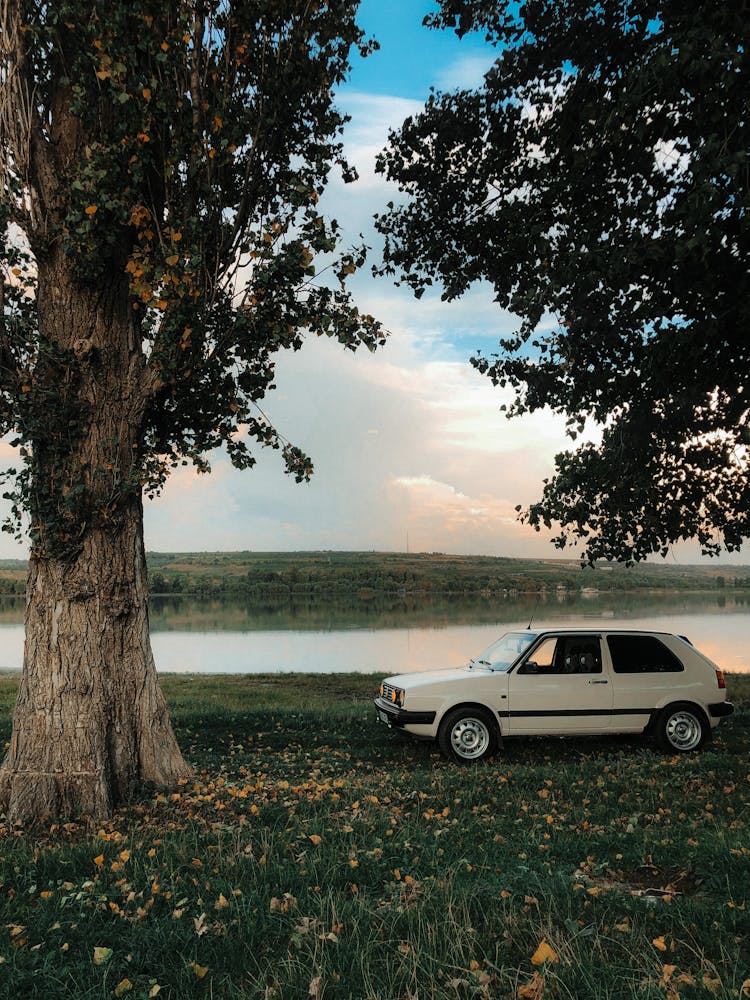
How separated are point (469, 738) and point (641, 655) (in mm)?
3116

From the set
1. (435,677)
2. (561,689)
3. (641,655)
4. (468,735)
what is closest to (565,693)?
(561,689)

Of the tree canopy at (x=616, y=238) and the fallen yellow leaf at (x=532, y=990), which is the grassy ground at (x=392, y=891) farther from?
the tree canopy at (x=616, y=238)

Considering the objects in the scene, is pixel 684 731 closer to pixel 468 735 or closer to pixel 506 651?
pixel 506 651

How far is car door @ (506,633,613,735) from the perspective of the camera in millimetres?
11750

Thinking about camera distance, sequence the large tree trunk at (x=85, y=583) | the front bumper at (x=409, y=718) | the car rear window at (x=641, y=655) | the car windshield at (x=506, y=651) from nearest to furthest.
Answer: the large tree trunk at (x=85, y=583)
the front bumper at (x=409, y=718)
the car windshield at (x=506, y=651)
the car rear window at (x=641, y=655)

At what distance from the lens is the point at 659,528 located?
1633 centimetres

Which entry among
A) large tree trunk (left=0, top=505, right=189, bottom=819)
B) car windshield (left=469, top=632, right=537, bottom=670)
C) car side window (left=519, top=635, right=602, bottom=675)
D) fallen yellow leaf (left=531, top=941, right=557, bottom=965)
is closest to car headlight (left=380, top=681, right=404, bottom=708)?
car windshield (left=469, top=632, right=537, bottom=670)

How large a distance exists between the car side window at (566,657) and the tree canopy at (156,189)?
16.1 ft

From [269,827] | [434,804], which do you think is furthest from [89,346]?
[434,804]

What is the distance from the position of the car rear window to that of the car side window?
1.04 ft

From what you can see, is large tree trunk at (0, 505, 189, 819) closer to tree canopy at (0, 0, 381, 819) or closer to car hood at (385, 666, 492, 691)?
tree canopy at (0, 0, 381, 819)

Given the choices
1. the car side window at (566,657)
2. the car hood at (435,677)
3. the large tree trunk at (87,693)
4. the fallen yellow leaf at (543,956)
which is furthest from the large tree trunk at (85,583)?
the fallen yellow leaf at (543,956)

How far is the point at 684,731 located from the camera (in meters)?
12.4

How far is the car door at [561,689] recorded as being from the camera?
38.5ft
